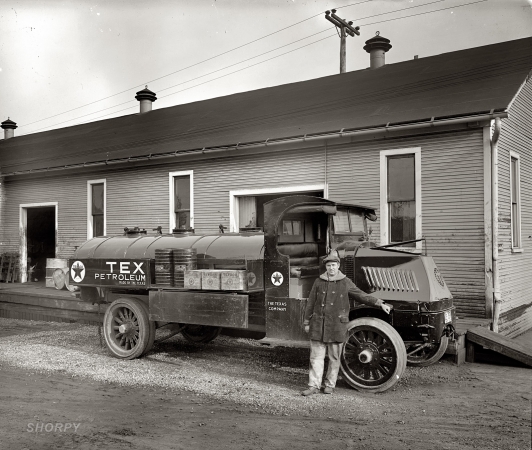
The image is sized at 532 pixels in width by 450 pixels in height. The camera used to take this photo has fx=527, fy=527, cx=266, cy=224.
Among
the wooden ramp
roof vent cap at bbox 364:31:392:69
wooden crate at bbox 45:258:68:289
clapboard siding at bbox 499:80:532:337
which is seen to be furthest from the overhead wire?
the wooden ramp

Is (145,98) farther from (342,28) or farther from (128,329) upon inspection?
(128,329)

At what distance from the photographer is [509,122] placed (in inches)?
436

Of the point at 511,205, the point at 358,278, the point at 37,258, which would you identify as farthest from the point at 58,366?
the point at 37,258

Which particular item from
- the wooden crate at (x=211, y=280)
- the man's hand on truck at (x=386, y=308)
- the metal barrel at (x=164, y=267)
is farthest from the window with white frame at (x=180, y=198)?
the man's hand on truck at (x=386, y=308)

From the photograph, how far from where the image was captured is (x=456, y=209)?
10422 mm

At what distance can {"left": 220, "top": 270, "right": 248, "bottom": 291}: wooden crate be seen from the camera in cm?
754

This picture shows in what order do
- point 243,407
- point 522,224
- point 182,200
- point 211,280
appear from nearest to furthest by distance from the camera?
point 243,407 < point 211,280 < point 522,224 < point 182,200

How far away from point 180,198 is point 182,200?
0.10 metres

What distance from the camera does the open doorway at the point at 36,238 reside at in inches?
746

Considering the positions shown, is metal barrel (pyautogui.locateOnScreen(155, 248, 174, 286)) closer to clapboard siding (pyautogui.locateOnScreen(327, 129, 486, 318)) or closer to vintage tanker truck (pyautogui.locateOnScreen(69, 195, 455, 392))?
vintage tanker truck (pyautogui.locateOnScreen(69, 195, 455, 392))

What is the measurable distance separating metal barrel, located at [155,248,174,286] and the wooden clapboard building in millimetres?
4007

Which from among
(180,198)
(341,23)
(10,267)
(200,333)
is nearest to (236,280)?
(200,333)

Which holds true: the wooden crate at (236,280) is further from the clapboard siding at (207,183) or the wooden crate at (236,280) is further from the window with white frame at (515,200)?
the window with white frame at (515,200)

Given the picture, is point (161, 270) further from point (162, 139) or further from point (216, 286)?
point (162, 139)
